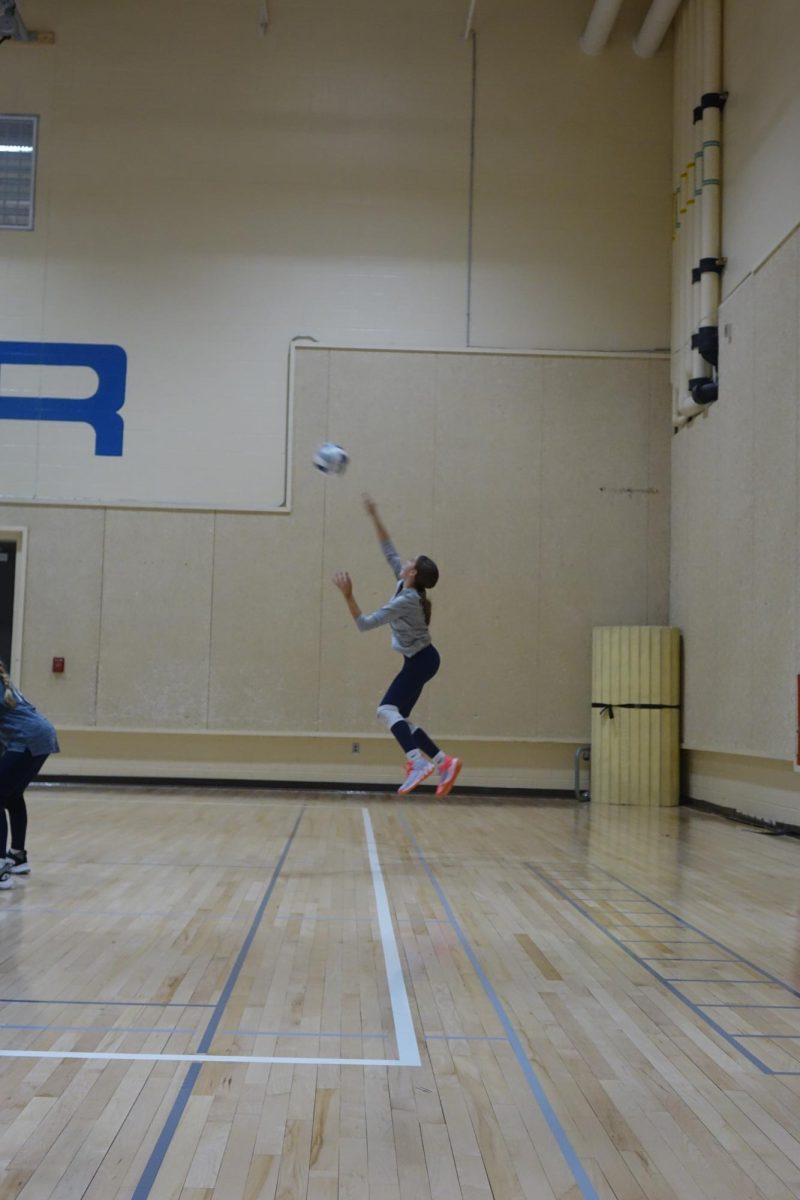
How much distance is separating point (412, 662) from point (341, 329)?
5.75 meters

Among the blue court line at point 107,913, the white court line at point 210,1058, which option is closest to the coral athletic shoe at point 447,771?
the blue court line at point 107,913

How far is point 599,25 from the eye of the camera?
12.1 meters

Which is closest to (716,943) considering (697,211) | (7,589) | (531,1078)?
(531,1078)

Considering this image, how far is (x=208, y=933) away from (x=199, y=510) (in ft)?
25.9

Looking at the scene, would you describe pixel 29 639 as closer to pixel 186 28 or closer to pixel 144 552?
pixel 144 552

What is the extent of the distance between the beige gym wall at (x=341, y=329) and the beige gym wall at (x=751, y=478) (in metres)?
1.34

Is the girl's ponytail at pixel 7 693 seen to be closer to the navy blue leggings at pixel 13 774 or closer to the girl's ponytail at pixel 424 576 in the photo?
the navy blue leggings at pixel 13 774

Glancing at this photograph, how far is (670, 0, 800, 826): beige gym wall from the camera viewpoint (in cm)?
896

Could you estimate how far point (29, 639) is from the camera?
11992mm

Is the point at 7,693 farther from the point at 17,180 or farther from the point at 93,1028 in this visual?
the point at 17,180

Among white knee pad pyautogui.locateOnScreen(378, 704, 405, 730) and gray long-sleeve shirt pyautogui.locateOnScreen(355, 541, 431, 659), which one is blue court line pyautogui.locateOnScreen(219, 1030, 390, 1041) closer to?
white knee pad pyautogui.locateOnScreen(378, 704, 405, 730)

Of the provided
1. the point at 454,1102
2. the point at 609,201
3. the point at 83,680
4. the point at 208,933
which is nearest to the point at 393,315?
the point at 609,201

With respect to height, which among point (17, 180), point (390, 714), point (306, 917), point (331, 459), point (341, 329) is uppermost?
point (17, 180)

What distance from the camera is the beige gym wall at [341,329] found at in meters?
12.0
